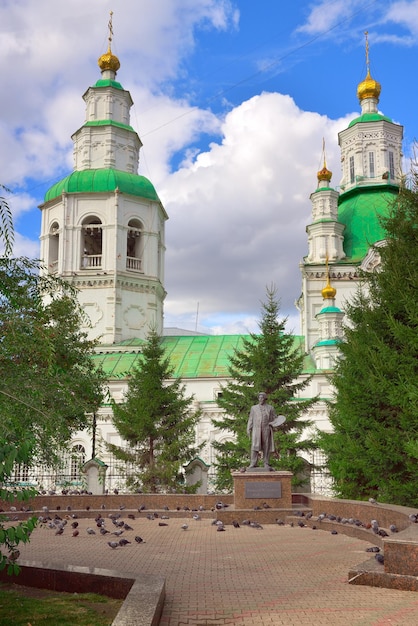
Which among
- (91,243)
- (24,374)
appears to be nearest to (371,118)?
(91,243)

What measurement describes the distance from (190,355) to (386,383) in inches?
1081

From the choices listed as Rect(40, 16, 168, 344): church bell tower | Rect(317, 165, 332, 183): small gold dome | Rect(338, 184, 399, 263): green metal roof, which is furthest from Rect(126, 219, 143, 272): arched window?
Rect(338, 184, 399, 263): green metal roof

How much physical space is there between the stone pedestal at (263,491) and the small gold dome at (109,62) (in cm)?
4075

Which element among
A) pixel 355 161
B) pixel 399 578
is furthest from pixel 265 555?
pixel 355 161

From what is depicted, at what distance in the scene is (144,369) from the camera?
23.2 m

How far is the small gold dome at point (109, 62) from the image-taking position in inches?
1898

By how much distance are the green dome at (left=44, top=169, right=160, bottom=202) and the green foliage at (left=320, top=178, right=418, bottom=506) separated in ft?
100

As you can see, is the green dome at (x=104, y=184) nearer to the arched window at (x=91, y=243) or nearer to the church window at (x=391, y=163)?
the arched window at (x=91, y=243)

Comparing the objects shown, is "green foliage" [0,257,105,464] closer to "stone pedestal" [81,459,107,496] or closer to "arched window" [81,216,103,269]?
"stone pedestal" [81,459,107,496]

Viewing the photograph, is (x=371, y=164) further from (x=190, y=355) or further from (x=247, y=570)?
(x=247, y=570)

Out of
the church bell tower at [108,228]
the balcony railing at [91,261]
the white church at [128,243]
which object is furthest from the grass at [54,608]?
the balcony railing at [91,261]

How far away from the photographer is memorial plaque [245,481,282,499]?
48.2 feet

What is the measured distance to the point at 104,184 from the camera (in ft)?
145

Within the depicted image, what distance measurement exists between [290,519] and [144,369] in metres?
10.4
